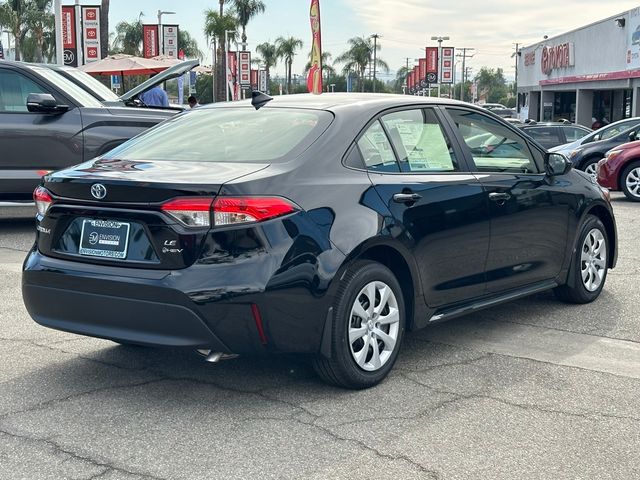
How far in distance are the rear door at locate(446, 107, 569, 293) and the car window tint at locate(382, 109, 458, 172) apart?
20 cm

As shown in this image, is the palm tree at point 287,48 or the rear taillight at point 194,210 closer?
the rear taillight at point 194,210

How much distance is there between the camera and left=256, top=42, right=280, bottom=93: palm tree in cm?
9596

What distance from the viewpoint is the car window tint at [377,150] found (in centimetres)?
511

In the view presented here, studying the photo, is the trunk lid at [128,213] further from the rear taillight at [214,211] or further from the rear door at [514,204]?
the rear door at [514,204]

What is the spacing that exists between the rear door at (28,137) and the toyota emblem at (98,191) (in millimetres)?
5846

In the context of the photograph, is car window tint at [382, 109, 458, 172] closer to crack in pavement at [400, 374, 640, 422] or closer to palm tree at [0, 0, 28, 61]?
crack in pavement at [400, 374, 640, 422]

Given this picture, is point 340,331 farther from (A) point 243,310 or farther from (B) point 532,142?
(B) point 532,142

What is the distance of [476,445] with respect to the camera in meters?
4.13

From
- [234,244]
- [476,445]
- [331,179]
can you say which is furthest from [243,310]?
[476,445]

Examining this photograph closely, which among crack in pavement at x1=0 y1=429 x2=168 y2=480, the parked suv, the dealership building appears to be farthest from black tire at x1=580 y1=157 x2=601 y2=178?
the dealership building

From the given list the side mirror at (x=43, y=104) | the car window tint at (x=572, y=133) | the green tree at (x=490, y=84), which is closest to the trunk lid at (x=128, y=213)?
the side mirror at (x=43, y=104)

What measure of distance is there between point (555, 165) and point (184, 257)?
126 inches

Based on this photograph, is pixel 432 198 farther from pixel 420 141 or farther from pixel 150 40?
pixel 150 40

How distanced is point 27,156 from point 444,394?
6.80 metres
